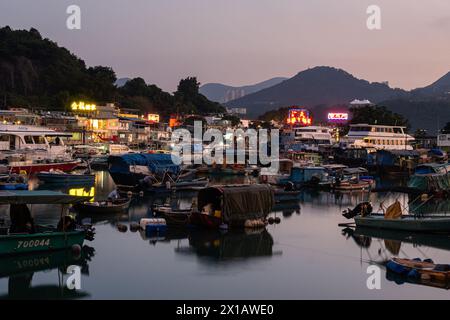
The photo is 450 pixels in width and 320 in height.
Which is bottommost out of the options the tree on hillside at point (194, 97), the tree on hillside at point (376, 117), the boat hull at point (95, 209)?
the boat hull at point (95, 209)

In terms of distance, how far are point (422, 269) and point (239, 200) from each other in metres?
8.41

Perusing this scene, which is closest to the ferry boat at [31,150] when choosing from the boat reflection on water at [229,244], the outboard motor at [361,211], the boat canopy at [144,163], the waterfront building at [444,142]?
the boat canopy at [144,163]

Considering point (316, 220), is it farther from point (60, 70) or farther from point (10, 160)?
point (60, 70)

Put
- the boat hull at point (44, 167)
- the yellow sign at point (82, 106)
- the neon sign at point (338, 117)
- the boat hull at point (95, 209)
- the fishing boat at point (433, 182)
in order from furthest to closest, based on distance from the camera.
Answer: the neon sign at point (338, 117) → the yellow sign at point (82, 106) → the boat hull at point (44, 167) → the fishing boat at point (433, 182) → the boat hull at point (95, 209)

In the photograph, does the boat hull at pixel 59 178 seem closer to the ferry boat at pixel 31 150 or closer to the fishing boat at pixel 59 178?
the fishing boat at pixel 59 178

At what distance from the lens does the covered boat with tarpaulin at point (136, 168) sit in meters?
34.7

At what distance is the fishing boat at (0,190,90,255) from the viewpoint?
640 inches

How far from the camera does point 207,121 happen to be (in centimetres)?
9650

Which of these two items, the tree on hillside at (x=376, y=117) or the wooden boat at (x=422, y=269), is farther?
the tree on hillside at (x=376, y=117)

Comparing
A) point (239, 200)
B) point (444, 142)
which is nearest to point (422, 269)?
point (239, 200)

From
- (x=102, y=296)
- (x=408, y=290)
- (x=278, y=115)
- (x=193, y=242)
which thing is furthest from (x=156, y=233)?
(x=278, y=115)

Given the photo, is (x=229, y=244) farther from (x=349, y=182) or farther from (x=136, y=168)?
(x=349, y=182)

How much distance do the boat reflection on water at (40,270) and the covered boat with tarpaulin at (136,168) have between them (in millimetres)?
16214

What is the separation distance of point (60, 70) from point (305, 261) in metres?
82.7
